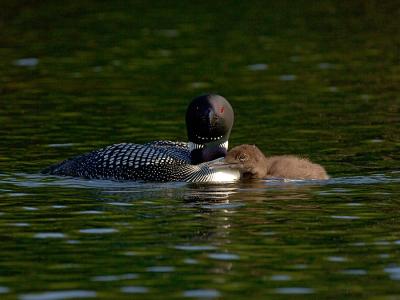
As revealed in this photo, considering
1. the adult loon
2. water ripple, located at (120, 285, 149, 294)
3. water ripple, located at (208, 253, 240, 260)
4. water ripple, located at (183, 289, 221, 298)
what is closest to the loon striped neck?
the adult loon

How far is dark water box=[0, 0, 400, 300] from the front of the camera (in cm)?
947

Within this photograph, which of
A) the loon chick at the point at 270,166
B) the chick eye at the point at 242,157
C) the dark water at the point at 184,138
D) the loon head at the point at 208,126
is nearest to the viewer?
the dark water at the point at 184,138

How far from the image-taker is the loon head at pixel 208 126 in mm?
13477

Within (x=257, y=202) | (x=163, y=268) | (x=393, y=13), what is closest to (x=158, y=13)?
(x=393, y=13)

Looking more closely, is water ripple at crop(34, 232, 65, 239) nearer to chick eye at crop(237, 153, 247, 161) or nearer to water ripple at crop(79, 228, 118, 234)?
water ripple at crop(79, 228, 118, 234)

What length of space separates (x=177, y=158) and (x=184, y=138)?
8.15 feet

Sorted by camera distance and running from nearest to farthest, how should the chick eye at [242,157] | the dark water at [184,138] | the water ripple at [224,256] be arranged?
the dark water at [184,138], the water ripple at [224,256], the chick eye at [242,157]

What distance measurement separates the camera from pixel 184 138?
15.9m

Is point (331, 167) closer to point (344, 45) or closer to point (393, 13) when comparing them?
point (344, 45)

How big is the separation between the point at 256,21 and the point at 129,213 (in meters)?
13.8

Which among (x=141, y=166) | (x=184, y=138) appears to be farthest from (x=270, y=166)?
(x=184, y=138)

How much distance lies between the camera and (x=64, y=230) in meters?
10.9

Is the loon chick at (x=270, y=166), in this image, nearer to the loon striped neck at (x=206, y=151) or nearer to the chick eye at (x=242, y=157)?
the chick eye at (x=242, y=157)

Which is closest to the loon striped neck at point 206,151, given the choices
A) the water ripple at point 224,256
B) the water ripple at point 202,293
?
the water ripple at point 224,256
